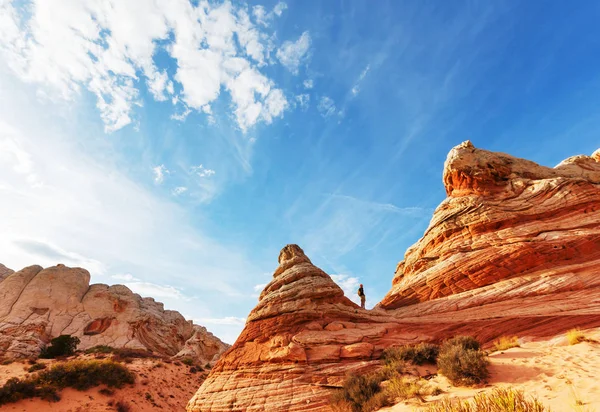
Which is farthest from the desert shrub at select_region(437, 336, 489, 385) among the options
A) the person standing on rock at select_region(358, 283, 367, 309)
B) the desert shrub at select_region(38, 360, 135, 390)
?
the desert shrub at select_region(38, 360, 135, 390)

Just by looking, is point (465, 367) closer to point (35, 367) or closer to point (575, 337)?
point (575, 337)

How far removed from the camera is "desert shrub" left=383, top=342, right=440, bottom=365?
42.0 feet

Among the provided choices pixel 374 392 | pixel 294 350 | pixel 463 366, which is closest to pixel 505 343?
pixel 463 366

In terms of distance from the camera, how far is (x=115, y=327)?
1896 inches

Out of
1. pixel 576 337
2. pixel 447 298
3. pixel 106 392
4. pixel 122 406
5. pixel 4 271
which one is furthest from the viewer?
pixel 4 271

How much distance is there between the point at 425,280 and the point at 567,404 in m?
11.3

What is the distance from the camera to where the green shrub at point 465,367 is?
9.95 m

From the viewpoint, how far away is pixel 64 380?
22.4 metres

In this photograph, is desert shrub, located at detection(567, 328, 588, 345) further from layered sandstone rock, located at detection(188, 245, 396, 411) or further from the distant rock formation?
the distant rock formation

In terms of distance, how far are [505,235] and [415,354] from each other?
9.52 metres

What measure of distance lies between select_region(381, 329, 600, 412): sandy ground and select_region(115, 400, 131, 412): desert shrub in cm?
2048

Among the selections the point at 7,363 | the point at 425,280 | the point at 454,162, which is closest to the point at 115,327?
the point at 7,363

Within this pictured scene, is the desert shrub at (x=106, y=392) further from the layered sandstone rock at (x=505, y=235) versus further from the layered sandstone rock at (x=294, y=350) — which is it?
the layered sandstone rock at (x=505, y=235)

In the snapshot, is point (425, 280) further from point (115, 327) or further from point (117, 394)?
point (115, 327)
